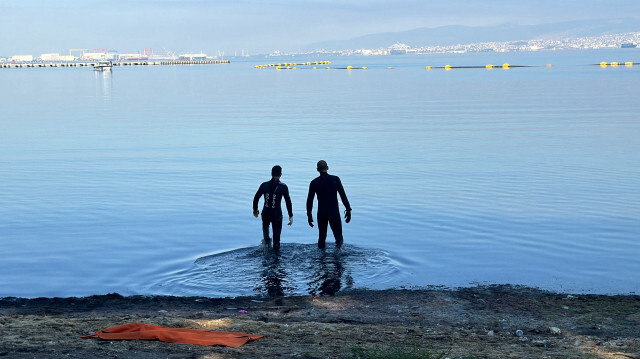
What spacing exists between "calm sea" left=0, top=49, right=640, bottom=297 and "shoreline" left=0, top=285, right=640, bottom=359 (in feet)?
3.97

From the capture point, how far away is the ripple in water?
51.6 feet

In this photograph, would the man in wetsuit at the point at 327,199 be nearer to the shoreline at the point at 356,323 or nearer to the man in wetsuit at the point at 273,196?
the man in wetsuit at the point at 273,196

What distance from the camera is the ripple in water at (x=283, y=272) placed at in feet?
51.6

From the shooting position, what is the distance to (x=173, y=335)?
35.7 feet

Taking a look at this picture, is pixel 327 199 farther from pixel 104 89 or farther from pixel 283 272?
pixel 104 89

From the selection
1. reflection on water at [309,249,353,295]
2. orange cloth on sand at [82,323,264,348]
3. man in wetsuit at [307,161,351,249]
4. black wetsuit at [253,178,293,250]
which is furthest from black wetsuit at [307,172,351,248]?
orange cloth on sand at [82,323,264,348]

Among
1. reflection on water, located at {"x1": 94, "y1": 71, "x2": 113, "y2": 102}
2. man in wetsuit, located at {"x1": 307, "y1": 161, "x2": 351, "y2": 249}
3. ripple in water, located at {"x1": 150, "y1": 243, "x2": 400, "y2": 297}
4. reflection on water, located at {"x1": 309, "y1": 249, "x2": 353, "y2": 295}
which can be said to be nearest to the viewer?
reflection on water, located at {"x1": 309, "y1": 249, "x2": 353, "y2": 295}

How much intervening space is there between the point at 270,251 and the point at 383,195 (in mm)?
8504

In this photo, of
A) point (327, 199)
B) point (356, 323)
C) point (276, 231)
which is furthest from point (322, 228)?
point (356, 323)

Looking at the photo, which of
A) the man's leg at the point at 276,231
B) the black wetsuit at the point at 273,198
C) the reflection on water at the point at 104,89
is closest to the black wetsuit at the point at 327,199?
the black wetsuit at the point at 273,198

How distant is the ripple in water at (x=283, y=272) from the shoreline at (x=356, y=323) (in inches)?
26.9

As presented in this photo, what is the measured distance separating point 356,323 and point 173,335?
3.22 meters

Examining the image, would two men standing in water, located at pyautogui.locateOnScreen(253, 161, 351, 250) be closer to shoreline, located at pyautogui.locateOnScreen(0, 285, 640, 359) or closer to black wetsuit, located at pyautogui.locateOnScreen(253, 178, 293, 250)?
black wetsuit, located at pyautogui.locateOnScreen(253, 178, 293, 250)

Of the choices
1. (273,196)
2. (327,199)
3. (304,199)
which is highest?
(273,196)
